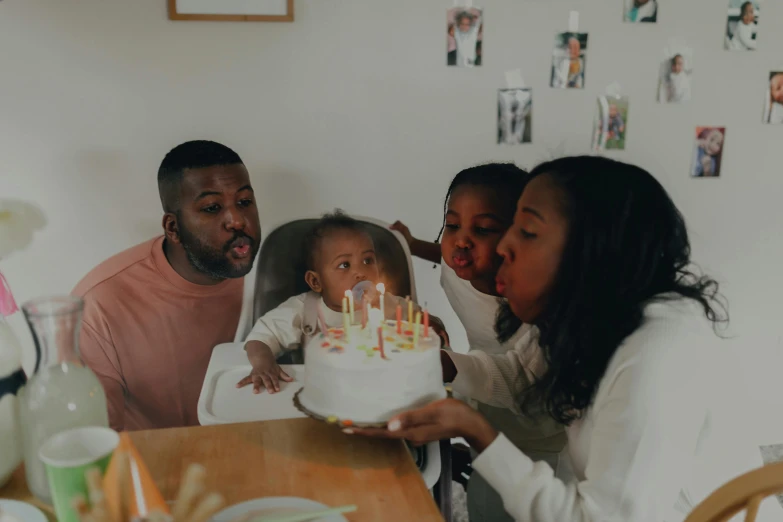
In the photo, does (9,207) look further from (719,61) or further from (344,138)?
(719,61)

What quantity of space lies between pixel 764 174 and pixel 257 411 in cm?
139

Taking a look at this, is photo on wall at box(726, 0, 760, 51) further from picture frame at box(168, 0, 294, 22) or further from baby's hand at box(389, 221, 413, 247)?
picture frame at box(168, 0, 294, 22)

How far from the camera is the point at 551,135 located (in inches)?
53.9

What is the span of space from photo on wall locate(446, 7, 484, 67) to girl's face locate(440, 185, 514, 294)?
Result: 273 mm

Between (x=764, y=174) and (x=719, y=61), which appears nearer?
(x=719, y=61)

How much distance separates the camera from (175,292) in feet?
3.96

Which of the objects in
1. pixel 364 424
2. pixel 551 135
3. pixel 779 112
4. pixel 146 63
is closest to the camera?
pixel 364 424

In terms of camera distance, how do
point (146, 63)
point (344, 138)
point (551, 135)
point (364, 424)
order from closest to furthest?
point (364, 424)
point (146, 63)
point (344, 138)
point (551, 135)

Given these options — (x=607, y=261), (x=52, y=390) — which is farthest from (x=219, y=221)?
(x=607, y=261)

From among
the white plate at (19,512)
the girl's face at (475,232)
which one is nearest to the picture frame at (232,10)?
the girl's face at (475,232)

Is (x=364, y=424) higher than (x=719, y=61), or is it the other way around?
(x=719, y=61)

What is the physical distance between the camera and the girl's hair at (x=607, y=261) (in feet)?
3.09

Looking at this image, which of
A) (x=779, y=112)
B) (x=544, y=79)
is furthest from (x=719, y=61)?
(x=544, y=79)

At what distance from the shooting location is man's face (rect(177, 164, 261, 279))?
1.17 metres
